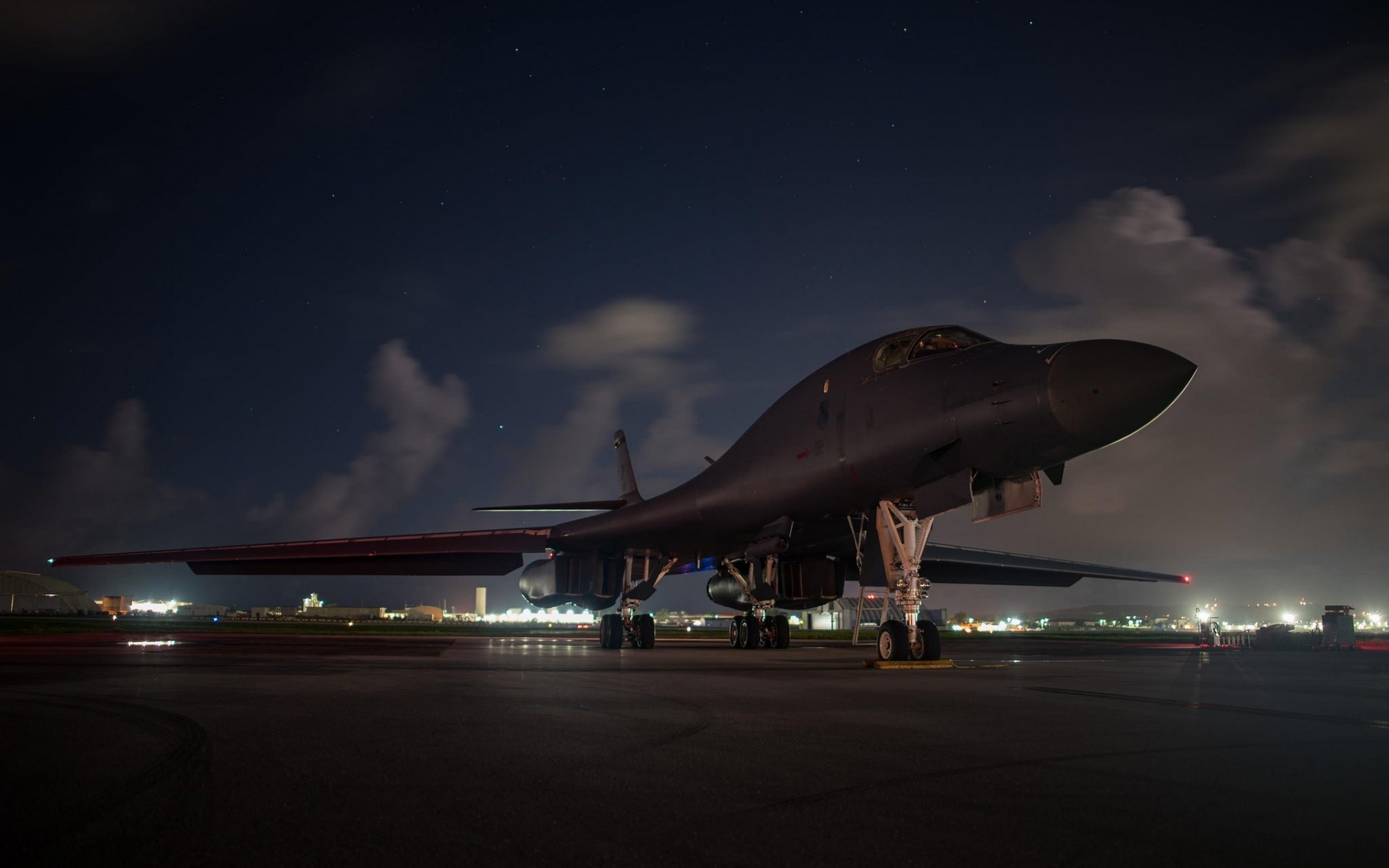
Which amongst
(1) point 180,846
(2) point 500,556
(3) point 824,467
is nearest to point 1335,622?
(3) point 824,467

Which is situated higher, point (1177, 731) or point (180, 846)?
point (180, 846)

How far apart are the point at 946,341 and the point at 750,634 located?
359 inches

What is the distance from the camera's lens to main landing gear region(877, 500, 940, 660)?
10719 millimetres

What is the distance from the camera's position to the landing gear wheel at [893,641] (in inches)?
421

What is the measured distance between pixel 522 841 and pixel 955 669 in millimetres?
8413

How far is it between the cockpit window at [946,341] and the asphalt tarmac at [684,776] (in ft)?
15.7

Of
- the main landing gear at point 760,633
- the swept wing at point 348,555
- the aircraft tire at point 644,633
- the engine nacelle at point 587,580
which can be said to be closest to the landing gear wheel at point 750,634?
the main landing gear at point 760,633

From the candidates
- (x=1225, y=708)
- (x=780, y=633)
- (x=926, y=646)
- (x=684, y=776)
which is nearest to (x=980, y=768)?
(x=684, y=776)

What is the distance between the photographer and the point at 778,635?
18172 millimetres

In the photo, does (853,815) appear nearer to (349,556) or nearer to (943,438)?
(943,438)

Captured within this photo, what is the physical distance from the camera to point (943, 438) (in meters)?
10.0

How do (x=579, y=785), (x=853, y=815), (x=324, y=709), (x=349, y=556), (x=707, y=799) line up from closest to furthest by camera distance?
1. (x=853, y=815)
2. (x=707, y=799)
3. (x=579, y=785)
4. (x=324, y=709)
5. (x=349, y=556)

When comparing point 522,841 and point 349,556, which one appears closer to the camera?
point 522,841

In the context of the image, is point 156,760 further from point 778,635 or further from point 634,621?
point 778,635
